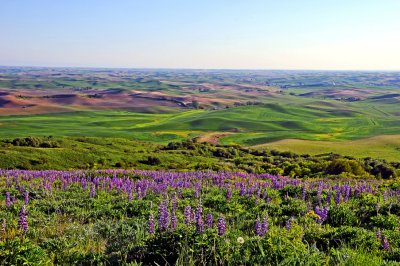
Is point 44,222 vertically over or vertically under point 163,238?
under

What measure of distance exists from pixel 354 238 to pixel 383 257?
0.93 metres

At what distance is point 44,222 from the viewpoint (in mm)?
9914

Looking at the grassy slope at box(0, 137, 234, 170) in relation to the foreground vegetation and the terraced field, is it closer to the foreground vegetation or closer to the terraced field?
the foreground vegetation

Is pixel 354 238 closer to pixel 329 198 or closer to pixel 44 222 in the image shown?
pixel 329 198

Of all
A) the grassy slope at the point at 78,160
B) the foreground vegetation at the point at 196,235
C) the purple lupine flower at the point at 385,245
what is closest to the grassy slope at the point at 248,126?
the grassy slope at the point at 78,160

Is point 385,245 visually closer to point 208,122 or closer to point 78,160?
point 78,160

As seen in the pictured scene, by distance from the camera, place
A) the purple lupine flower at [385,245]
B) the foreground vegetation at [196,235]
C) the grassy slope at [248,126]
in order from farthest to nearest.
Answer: the grassy slope at [248,126] < the purple lupine flower at [385,245] < the foreground vegetation at [196,235]

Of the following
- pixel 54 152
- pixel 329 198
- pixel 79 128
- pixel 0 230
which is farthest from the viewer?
pixel 79 128

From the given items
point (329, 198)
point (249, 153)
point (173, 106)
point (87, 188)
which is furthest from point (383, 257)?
point (173, 106)

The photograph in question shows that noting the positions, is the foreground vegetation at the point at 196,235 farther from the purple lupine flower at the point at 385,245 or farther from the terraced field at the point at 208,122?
the terraced field at the point at 208,122

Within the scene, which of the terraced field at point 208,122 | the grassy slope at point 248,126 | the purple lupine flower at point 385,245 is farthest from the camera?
the terraced field at point 208,122

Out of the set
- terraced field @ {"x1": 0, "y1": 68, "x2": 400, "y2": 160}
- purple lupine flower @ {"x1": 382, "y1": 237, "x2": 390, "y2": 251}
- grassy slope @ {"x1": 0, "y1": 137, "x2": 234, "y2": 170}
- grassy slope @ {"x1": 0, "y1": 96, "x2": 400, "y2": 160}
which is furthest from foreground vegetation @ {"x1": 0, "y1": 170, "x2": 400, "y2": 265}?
terraced field @ {"x1": 0, "y1": 68, "x2": 400, "y2": 160}

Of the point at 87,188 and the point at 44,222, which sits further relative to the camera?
the point at 87,188

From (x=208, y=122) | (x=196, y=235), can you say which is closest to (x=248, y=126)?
(x=208, y=122)
